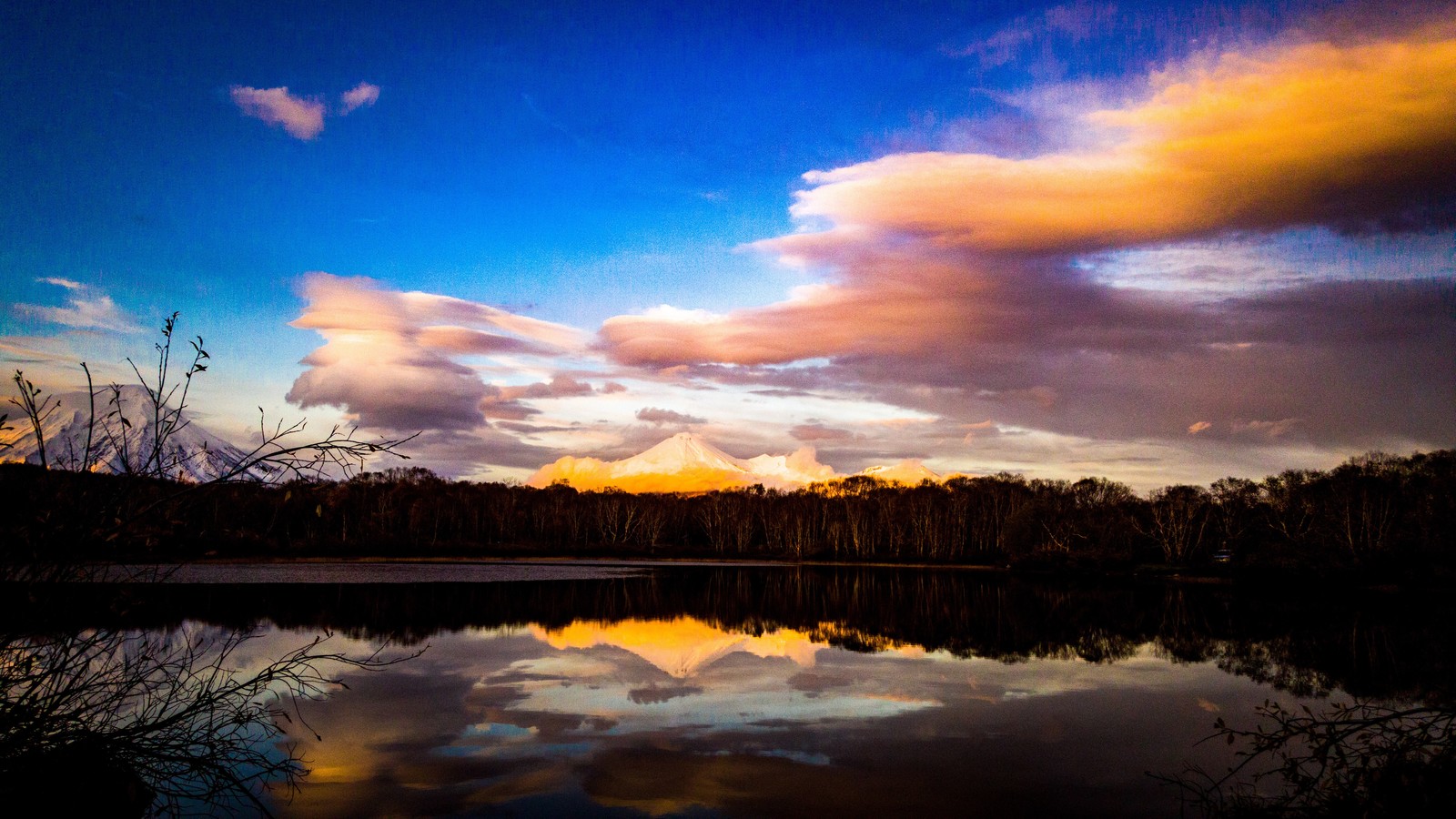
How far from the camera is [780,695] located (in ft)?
57.6

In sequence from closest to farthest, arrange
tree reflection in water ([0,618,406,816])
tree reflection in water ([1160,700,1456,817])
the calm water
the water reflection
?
tree reflection in water ([0,618,406,816]), tree reflection in water ([1160,700,1456,817]), the water reflection, the calm water

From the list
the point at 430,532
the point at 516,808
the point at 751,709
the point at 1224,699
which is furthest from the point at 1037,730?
the point at 430,532

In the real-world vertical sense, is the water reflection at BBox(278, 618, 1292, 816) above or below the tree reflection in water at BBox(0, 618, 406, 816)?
below

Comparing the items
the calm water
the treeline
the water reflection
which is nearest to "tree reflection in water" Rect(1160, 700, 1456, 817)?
the calm water

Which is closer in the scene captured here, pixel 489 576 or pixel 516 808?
pixel 516 808

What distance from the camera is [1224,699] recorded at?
18.7 metres

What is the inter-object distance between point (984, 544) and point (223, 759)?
10652 cm

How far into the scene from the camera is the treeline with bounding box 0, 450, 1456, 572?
795 centimetres

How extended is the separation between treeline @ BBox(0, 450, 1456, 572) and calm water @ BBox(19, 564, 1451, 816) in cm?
121

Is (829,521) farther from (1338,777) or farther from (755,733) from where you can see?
(1338,777)

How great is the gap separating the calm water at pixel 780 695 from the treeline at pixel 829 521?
3.96 ft

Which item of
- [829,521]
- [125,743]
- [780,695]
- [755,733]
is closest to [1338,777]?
[755,733]

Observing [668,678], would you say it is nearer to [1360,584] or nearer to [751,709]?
[751,709]

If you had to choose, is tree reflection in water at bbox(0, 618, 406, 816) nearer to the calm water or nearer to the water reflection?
the calm water
